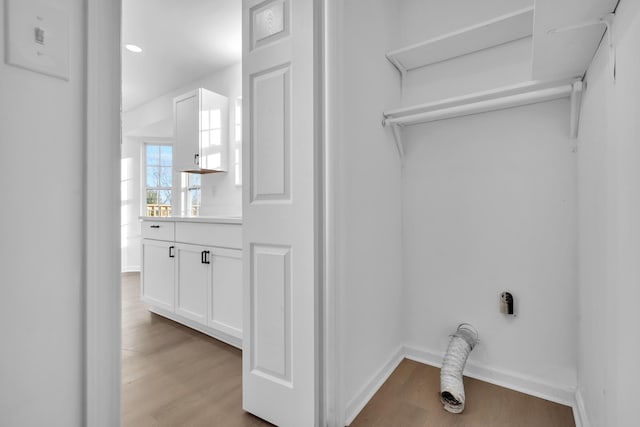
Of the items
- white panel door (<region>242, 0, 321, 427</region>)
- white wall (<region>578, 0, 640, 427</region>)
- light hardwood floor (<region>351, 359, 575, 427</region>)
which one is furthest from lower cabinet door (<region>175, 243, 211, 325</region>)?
white wall (<region>578, 0, 640, 427</region>)

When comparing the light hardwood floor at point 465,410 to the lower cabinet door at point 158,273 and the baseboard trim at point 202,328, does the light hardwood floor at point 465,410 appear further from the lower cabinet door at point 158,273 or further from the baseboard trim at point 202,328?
the lower cabinet door at point 158,273

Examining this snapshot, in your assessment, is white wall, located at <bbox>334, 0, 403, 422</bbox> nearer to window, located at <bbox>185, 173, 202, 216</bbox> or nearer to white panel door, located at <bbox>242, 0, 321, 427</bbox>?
white panel door, located at <bbox>242, 0, 321, 427</bbox>

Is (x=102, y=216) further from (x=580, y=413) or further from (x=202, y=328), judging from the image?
(x=202, y=328)

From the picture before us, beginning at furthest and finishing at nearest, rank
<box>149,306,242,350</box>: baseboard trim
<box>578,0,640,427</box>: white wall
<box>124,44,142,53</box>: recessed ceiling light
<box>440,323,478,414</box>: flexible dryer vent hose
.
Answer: <box>124,44,142,53</box>: recessed ceiling light < <box>149,306,242,350</box>: baseboard trim < <box>440,323,478,414</box>: flexible dryer vent hose < <box>578,0,640,427</box>: white wall

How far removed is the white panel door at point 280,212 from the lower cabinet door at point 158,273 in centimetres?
138

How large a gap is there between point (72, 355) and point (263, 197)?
948mm

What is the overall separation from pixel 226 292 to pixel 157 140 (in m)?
3.79

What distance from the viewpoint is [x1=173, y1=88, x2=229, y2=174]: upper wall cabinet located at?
10.2ft

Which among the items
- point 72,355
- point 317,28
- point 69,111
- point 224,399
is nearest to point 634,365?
point 72,355

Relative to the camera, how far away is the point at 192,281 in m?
2.35

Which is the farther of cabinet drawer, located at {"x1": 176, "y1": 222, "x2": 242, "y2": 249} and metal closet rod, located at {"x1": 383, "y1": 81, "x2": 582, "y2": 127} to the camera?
cabinet drawer, located at {"x1": 176, "y1": 222, "x2": 242, "y2": 249}

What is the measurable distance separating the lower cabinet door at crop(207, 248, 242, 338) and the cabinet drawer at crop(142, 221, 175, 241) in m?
0.58

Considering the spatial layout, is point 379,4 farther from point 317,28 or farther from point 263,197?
point 263,197

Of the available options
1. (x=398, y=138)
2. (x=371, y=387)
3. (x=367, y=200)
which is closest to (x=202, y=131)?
(x=398, y=138)
